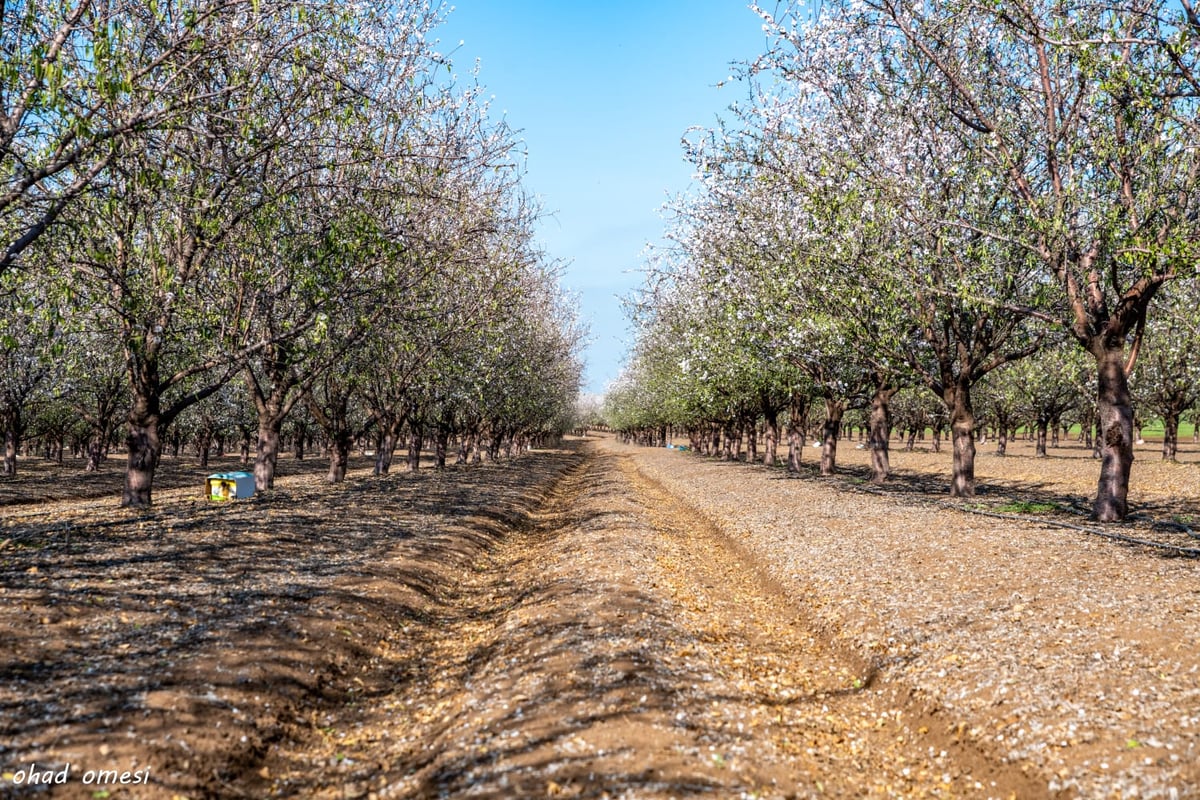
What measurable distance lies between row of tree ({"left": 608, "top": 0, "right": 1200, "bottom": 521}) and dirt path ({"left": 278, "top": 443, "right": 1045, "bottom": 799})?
1315 centimetres

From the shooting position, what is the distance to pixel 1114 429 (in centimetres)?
2230

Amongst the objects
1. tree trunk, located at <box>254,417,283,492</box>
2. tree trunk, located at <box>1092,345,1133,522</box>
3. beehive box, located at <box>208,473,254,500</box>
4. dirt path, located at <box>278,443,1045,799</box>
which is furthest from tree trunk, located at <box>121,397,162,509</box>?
tree trunk, located at <box>1092,345,1133,522</box>

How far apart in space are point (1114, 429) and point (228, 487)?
33678 millimetres

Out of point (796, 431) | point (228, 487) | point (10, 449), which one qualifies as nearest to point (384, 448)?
point (228, 487)

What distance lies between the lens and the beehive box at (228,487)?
2881 cm

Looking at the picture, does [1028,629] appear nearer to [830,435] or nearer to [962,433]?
[962,433]

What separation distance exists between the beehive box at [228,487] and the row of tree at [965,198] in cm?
2407

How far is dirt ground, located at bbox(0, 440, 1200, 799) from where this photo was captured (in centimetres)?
852

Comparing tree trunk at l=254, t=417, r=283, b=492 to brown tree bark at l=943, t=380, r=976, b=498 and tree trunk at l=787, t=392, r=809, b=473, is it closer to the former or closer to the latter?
brown tree bark at l=943, t=380, r=976, b=498

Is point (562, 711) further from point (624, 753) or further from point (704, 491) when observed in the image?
point (704, 491)

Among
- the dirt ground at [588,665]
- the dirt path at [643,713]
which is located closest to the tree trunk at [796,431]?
the dirt ground at [588,665]

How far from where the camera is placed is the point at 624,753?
8594mm

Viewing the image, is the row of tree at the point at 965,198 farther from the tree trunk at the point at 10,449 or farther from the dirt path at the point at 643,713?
the tree trunk at the point at 10,449

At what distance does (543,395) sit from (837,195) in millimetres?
48088
